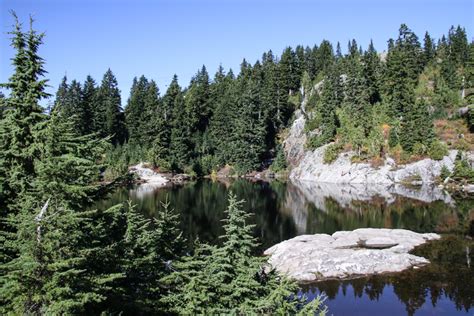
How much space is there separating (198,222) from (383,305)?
84.8 ft

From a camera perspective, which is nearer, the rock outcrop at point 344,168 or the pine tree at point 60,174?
the pine tree at point 60,174

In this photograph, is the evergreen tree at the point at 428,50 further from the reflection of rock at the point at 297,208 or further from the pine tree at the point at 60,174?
the pine tree at the point at 60,174

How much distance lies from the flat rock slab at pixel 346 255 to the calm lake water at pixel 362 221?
1099 millimetres

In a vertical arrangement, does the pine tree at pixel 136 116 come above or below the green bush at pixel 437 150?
above

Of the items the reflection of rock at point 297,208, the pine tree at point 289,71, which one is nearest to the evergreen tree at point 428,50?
the pine tree at point 289,71

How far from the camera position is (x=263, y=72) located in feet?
393

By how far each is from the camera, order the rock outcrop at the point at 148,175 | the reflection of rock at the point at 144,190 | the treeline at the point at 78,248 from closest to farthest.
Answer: the treeline at the point at 78,248 → the reflection of rock at the point at 144,190 → the rock outcrop at the point at 148,175

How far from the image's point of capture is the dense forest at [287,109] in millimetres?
83250

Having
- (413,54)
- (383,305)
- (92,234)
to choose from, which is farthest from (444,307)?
(413,54)

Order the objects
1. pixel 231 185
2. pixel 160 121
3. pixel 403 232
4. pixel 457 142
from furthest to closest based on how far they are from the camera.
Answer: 1. pixel 160 121
2. pixel 231 185
3. pixel 457 142
4. pixel 403 232

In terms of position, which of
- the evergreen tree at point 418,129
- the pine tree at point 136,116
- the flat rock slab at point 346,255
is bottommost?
the flat rock slab at point 346,255

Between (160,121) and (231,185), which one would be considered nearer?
(231,185)

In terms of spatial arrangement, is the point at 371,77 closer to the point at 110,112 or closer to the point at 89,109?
the point at 110,112

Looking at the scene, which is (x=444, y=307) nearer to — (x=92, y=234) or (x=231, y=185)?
(x=92, y=234)
